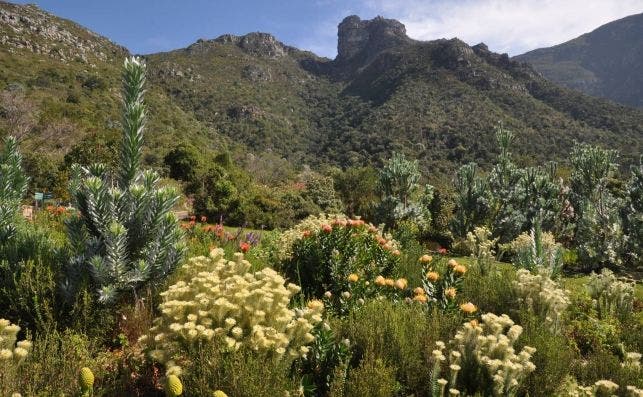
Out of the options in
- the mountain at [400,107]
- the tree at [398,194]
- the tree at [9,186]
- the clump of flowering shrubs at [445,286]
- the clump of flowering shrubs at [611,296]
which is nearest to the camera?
the tree at [9,186]

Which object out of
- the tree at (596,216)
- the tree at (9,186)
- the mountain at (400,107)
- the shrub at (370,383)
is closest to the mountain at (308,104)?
the mountain at (400,107)

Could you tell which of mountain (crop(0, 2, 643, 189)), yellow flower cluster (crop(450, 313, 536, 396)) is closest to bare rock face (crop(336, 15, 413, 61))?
mountain (crop(0, 2, 643, 189))

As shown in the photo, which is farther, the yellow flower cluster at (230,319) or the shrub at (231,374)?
the yellow flower cluster at (230,319)

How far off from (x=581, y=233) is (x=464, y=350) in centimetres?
974

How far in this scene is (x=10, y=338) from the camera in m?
2.79

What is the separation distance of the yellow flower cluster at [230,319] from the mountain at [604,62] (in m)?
172

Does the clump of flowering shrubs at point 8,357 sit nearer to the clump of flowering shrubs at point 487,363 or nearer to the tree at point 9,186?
the tree at point 9,186

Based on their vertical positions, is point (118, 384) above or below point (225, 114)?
below

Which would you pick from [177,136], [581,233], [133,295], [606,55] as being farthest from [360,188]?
[606,55]

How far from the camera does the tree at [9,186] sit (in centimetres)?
427

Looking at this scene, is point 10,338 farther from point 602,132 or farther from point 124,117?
point 602,132

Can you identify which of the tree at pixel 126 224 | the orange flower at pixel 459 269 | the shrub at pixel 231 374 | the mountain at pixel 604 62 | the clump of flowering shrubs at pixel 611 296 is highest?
the mountain at pixel 604 62

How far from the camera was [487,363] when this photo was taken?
122 inches

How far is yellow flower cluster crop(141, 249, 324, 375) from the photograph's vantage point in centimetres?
286
